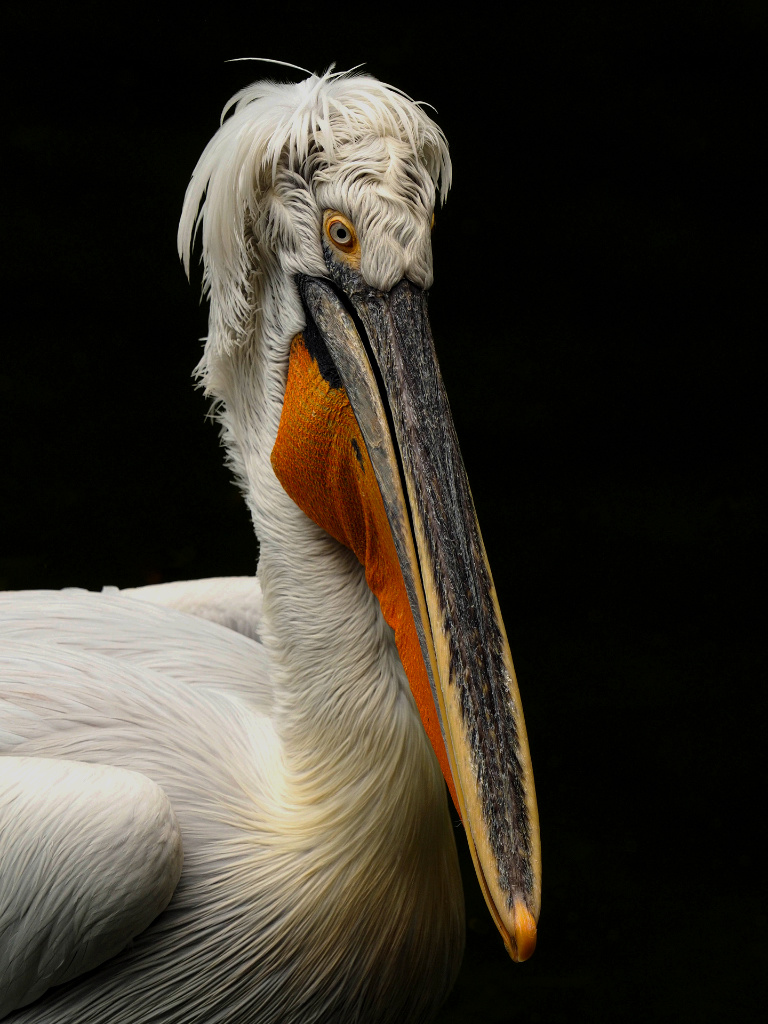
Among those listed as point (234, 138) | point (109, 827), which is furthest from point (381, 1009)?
point (234, 138)

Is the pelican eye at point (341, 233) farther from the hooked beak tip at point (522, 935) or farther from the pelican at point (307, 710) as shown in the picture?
the hooked beak tip at point (522, 935)

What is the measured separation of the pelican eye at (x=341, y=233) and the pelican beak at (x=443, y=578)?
28 millimetres

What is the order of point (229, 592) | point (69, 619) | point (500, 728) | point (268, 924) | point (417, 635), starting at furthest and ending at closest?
point (229, 592) → point (69, 619) → point (268, 924) → point (417, 635) → point (500, 728)

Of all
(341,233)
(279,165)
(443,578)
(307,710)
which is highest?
(279,165)

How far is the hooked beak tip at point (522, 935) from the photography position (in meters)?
1.24

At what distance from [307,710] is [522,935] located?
47 centimetres

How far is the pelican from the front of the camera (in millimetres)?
1363

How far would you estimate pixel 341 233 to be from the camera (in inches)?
55.1

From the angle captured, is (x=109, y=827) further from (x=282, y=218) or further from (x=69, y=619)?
(x=282, y=218)

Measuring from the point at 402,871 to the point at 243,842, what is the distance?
0.73ft

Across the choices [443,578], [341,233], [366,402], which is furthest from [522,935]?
[341,233]

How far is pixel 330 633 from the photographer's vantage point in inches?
61.8

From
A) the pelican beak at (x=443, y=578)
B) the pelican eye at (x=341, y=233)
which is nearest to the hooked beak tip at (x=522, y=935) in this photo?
the pelican beak at (x=443, y=578)

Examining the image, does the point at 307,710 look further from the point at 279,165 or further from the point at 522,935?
the point at 279,165
